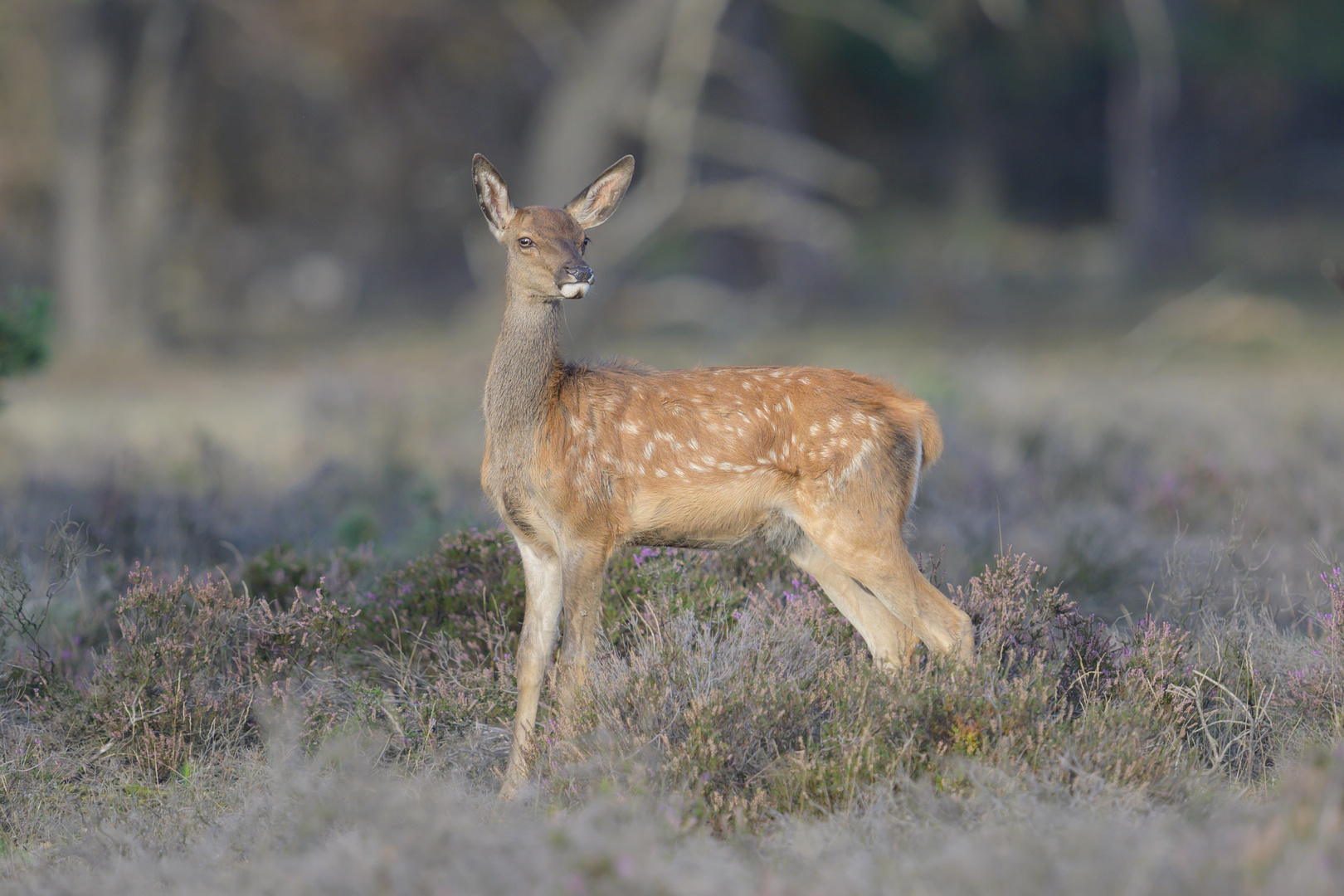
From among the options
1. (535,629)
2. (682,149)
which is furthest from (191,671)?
(682,149)

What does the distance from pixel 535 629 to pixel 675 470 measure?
89 cm

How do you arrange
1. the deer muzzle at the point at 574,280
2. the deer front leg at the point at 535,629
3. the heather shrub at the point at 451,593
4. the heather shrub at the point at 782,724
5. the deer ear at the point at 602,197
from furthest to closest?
the heather shrub at the point at 451,593 → the deer ear at the point at 602,197 → the deer front leg at the point at 535,629 → the deer muzzle at the point at 574,280 → the heather shrub at the point at 782,724

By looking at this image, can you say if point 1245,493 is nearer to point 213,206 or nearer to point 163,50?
point 163,50

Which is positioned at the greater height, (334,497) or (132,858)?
(334,497)

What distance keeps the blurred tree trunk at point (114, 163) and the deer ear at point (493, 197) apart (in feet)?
44.2

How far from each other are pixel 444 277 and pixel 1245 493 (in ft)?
67.3

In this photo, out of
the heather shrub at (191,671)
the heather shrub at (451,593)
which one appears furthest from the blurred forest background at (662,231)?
the heather shrub at (191,671)

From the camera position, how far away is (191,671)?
5391mm

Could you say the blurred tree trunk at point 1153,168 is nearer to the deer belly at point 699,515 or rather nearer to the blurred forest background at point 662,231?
the blurred forest background at point 662,231

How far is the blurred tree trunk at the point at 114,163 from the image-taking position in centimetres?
1691

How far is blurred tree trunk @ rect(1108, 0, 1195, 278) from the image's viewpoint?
21.9 metres

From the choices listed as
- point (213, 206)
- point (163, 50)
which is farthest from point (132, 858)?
point (213, 206)

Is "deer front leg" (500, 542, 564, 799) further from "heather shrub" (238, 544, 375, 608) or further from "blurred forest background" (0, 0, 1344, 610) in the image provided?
"blurred forest background" (0, 0, 1344, 610)

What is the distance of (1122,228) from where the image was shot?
23.7 m
